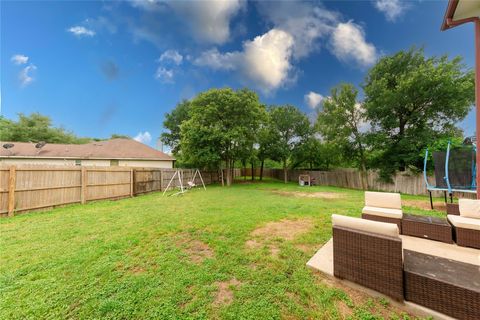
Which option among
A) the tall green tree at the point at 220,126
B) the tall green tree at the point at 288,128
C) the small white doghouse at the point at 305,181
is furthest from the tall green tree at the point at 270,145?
the small white doghouse at the point at 305,181

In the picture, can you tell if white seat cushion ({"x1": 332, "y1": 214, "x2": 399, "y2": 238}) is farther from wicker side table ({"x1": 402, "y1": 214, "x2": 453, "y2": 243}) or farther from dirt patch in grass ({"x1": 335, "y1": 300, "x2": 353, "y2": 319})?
wicker side table ({"x1": 402, "y1": 214, "x2": 453, "y2": 243})

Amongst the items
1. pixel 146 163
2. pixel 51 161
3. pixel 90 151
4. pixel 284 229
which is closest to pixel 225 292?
pixel 284 229

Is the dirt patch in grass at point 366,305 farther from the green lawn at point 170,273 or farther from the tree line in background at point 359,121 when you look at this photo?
the tree line in background at point 359,121

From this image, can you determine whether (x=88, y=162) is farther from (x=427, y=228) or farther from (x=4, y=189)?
(x=427, y=228)

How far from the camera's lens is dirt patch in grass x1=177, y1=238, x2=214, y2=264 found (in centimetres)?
304

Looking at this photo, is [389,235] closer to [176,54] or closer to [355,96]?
[176,54]

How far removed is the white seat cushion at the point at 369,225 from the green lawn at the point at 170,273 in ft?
2.48

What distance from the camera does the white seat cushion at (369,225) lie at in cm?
202

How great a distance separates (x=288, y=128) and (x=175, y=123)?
46.1ft

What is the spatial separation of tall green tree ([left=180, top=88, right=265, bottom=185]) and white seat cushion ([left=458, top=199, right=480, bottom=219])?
39.5ft

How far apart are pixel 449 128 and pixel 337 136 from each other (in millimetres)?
6206

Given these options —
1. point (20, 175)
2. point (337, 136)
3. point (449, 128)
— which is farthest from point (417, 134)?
point (20, 175)

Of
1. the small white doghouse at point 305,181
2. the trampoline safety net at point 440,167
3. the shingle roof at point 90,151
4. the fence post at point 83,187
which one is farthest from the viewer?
the small white doghouse at point 305,181

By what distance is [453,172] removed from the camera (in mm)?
5719
